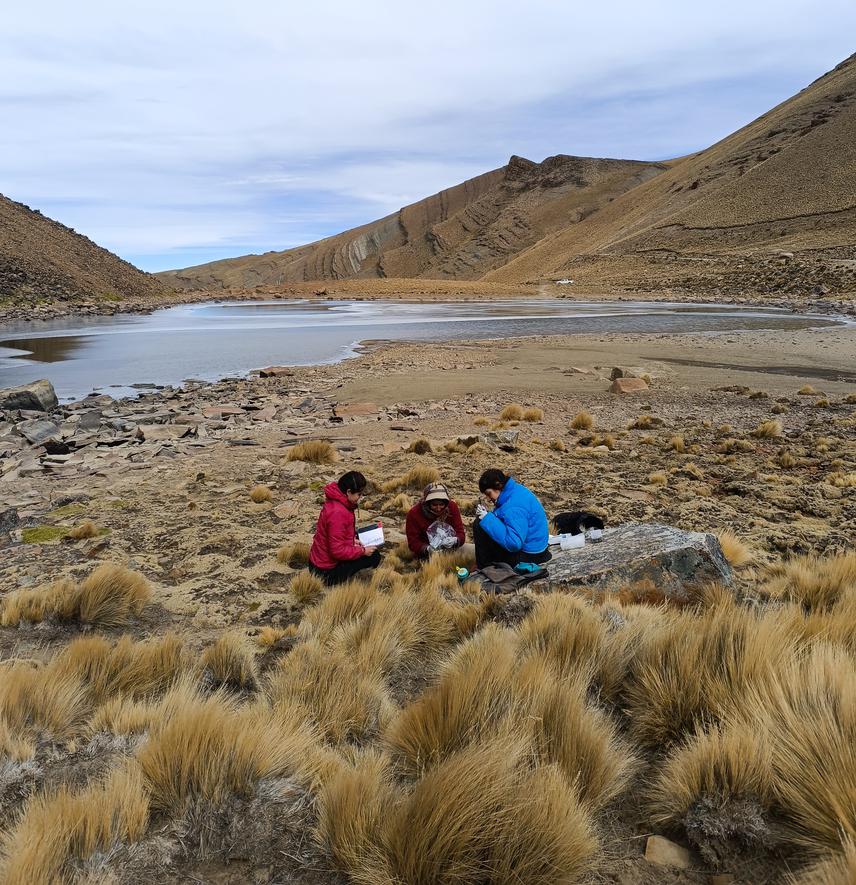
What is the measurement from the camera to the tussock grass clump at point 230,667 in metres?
3.81

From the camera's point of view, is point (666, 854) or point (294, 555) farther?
point (294, 555)

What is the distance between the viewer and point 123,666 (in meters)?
3.74

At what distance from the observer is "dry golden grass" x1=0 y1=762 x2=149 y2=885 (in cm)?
200

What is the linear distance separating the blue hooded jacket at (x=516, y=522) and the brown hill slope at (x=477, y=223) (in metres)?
144

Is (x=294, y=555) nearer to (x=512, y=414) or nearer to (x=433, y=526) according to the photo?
(x=433, y=526)

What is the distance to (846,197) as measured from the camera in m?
65.2

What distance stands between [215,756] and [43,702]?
126 cm

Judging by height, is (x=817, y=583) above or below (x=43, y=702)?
below

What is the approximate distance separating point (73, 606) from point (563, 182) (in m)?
170

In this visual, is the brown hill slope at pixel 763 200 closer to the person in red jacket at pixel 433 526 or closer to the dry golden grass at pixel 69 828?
the person in red jacket at pixel 433 526

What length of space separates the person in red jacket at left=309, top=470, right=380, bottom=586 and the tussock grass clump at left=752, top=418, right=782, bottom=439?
8289 mm

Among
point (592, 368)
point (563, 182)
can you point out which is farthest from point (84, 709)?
point (563, 182)

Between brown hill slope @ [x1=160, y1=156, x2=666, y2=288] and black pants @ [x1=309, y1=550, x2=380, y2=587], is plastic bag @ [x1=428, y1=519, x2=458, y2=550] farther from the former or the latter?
brown hill slope @ [x1=160, y1=156, x2=666, y2=288]

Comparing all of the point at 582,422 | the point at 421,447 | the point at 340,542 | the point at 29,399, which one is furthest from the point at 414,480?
the point at 29,399
